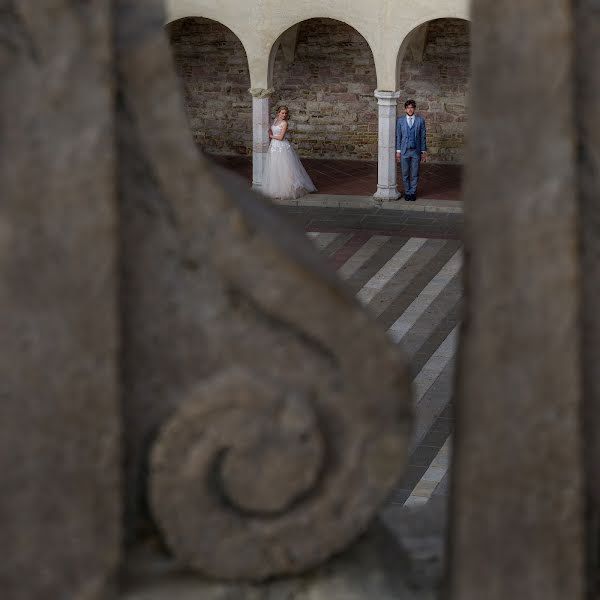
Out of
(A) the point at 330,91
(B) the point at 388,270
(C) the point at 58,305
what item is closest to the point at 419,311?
(B) the point at 388,270

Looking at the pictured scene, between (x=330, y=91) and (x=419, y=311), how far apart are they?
7.19 metres

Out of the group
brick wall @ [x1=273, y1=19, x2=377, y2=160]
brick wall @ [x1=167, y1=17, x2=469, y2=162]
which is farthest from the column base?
brick wall @ [x1=273, y1=19, x2=377, y2=160]

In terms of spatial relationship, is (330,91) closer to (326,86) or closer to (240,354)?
(326,86)

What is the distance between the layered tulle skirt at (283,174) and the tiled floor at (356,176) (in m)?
0.44

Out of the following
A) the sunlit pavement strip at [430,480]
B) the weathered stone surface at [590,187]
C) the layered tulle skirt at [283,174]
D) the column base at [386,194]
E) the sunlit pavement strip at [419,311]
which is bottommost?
the sunlit pavement strip at [430,480]

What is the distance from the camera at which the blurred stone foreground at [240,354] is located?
2.45 m

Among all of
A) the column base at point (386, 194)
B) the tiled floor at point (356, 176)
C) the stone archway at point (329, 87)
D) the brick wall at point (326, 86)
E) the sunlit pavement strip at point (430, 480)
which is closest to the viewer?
the sunlit pavement strip at point (430, 480)

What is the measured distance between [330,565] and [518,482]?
0.41m

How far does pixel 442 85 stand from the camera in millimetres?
19219

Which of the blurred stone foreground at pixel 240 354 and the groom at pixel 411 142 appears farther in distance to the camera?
the groom at pixel 411 142

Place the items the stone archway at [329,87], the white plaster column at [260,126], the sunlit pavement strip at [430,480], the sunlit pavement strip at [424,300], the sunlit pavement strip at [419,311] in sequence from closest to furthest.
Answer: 1. the sunlit pavement strip at [430,480]
2. the sunlit pavement strip at [419,311]
3. the sunlit pavement strip at [424,300]
4. the white plaster column at [260,126]
5. the stone archway at [329,87]

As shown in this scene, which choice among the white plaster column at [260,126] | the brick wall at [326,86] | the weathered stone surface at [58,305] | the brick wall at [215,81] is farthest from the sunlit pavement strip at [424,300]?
the weathered stone surface at [58,305]

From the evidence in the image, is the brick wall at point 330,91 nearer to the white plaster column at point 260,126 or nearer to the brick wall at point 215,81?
the brick wall at point 215,81

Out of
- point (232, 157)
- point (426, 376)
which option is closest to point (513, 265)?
point (426, 376)
